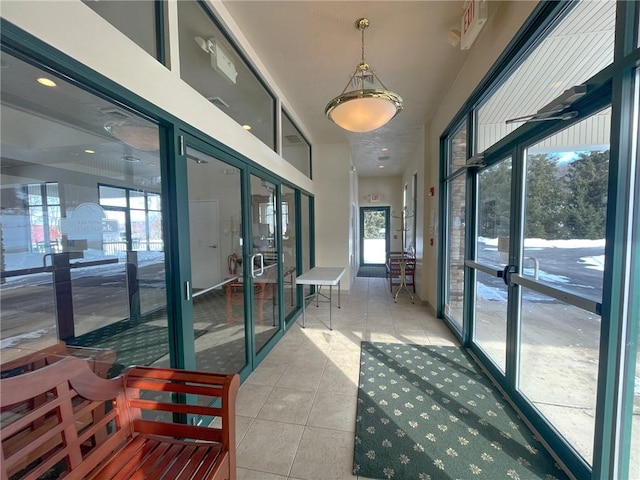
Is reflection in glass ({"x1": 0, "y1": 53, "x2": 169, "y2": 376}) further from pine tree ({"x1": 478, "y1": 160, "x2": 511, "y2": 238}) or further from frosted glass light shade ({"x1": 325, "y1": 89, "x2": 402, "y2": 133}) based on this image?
pine tree ({"x1": 478, "y1": 160, "x2": 511, "y2": 238})

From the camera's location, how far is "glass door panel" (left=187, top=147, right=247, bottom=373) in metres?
2.05

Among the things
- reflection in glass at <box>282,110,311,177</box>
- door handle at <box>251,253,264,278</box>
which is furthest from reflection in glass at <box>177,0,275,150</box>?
door handle at <box>251,253,264,278</box>

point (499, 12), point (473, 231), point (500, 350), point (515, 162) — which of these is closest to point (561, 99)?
point (515, 162)

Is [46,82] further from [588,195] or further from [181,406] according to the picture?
[588,195]

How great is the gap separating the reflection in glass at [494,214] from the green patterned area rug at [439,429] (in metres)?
1.21

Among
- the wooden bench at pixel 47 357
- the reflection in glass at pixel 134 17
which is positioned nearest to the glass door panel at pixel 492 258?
the reflection in glass at pixel 134 17

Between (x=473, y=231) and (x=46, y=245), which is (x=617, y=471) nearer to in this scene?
(x=473, y=231)

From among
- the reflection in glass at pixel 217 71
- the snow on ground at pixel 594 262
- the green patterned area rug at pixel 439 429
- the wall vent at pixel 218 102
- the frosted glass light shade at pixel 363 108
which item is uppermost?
the reflection in glass at pixel 217 71

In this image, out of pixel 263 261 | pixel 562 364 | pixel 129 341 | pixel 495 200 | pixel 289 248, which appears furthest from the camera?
pixel 289 248

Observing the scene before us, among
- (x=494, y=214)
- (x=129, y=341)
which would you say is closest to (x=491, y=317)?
(x=494, y=214)

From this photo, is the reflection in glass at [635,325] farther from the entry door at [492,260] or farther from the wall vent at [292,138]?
the wall vent at [292,138]

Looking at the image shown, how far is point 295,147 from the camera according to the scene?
4668 mm

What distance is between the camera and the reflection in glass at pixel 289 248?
4099 mm

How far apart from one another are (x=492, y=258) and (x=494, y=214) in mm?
447
